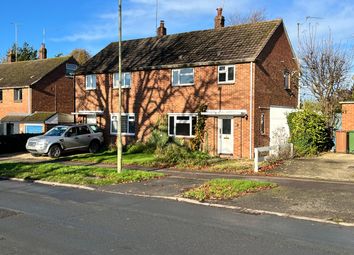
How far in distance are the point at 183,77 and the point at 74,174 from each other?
1096 cm

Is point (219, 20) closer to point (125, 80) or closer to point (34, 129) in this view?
point (125, 80)

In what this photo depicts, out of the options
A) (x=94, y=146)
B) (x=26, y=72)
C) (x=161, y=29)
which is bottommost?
(x=94, y=146)

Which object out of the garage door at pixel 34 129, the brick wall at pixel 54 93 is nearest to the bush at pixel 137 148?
the garage door at pixel 34 129

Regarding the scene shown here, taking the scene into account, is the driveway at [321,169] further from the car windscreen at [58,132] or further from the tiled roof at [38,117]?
the tiled roof at [38,117]

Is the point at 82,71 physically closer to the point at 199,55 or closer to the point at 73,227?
the point at 199,55

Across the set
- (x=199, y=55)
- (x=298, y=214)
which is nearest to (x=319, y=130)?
(x=199, y=55)

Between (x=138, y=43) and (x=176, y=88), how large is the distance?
6.82 m

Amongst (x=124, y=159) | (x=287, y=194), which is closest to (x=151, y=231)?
(x=287, y=194)

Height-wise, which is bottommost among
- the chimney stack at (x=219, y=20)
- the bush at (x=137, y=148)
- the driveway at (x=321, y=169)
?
the driveway at (x=321, y=169)

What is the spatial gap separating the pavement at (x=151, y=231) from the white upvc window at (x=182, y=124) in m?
13.3

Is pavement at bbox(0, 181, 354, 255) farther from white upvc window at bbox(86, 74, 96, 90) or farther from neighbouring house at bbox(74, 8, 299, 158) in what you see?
white upvc window at bbox(86, 74, 96, 90)

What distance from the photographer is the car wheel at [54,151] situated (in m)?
23.4

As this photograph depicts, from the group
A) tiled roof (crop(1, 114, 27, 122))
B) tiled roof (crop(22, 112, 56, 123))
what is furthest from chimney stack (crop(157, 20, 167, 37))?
tiled roof (crop(1, 114, 27, 122))

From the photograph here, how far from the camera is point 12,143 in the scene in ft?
91.6
